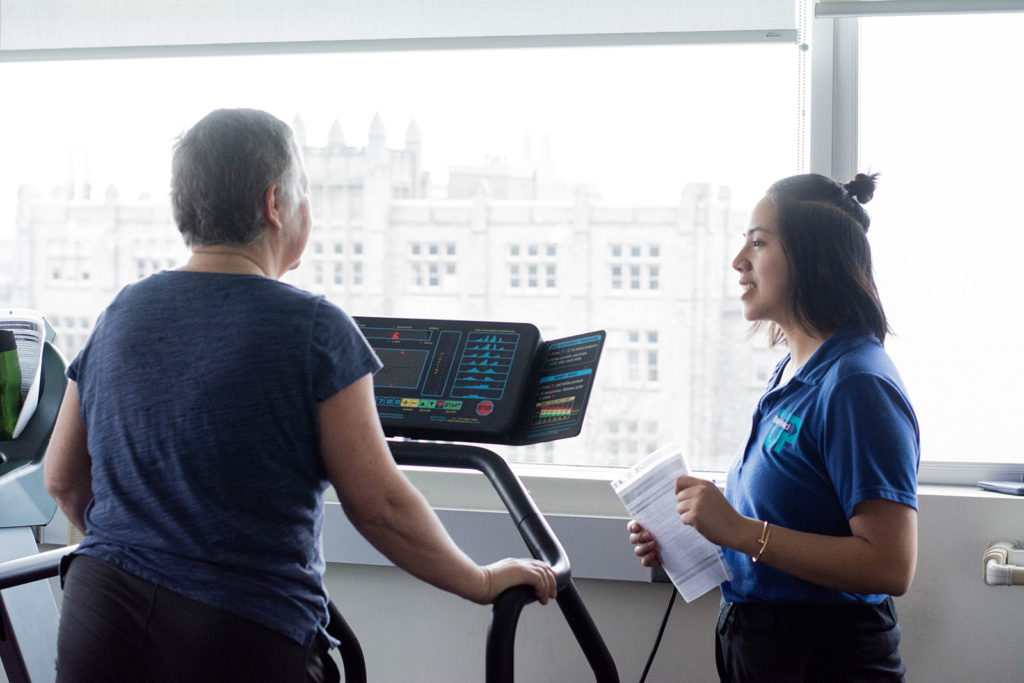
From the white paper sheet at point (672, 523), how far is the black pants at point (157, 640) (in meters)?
0.64

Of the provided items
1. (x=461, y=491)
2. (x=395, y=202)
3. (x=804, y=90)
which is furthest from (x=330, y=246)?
(x=804, y=90)

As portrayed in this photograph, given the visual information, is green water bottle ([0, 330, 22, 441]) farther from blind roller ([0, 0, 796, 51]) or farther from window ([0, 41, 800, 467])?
blind roller ([0, 0, 796, 51])

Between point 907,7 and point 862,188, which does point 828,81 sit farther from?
point 862,188

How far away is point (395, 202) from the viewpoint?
2484 millimetres

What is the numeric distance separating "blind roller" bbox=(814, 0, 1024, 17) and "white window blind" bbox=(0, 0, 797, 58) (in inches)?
3.9

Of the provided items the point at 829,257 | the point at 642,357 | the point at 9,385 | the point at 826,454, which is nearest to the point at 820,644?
the point at 826,454

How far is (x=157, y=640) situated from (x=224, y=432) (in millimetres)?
281

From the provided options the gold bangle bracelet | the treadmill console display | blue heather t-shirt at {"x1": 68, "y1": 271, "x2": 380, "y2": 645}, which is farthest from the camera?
the treadmill console display

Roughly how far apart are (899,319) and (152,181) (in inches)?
83.4

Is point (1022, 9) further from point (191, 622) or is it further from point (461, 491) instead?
point (191, 622)

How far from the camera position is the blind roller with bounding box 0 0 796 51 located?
221 cm

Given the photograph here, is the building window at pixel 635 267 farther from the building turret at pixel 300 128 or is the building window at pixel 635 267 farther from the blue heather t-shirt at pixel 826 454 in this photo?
the building turret at pixel 300 128

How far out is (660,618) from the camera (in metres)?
2.23

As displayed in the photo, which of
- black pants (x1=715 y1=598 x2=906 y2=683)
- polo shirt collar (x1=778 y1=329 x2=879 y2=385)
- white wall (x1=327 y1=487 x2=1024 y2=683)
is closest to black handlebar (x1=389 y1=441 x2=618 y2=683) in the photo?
black pants (x1=715 y1=598 x2=906 y2=683)
